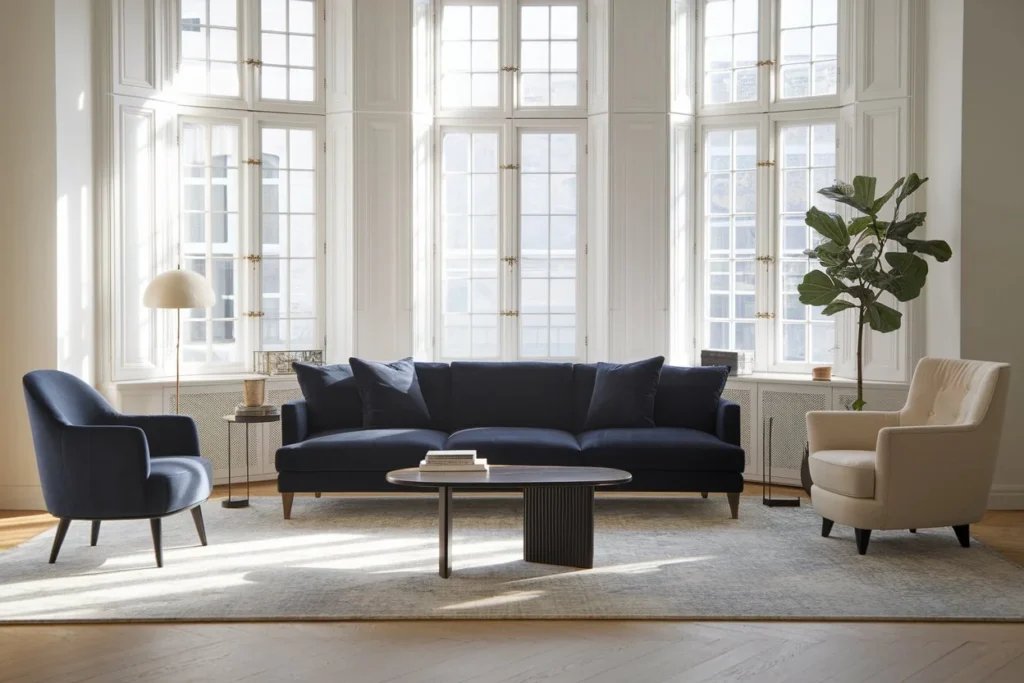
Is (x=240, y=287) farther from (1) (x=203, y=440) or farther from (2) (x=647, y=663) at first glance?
(2) (x=647, y=663)

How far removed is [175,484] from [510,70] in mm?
4328

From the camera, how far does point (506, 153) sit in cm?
826

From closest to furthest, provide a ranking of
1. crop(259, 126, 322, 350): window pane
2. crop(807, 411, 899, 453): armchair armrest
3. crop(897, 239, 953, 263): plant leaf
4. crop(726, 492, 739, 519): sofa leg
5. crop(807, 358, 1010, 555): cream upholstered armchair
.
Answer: crop(807, 358, 1010, 555): cream upholstered armchair
crop(807, 411, 899, 453): armchair armrest
crop(726, 492, 739, 519): sofa leg
crop(897, 239, 953, 263): plant leaf
crop(259, 126, 322, 350): window pane

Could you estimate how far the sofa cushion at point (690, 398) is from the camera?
6891 millimetres

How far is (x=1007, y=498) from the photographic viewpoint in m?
6.77

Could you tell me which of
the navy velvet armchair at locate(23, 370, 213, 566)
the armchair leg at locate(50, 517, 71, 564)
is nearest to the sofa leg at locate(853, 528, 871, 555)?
the navy velvet armchair at locate(23, 370, 213, 566)

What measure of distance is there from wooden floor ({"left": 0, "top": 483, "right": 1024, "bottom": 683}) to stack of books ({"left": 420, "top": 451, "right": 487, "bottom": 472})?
43.6 inches

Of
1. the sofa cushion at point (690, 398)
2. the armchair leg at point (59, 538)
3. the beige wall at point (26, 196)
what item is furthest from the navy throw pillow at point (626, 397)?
the beige wall at point (26, 196)

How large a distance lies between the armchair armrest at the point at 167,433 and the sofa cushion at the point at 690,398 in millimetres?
2860

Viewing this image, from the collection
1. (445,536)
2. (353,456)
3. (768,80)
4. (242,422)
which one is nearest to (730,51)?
(768,80)

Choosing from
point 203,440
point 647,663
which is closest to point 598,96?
point 203,440

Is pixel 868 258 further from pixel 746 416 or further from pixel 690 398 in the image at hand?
pixel 746 416

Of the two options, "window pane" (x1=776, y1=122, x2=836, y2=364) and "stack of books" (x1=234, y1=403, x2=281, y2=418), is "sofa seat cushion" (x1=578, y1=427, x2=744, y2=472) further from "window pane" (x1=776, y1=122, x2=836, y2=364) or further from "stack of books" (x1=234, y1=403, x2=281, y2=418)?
"stack of books" (x1=234, y1=403, x2=281, y2=418)

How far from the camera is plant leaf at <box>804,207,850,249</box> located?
6828 millimetres
